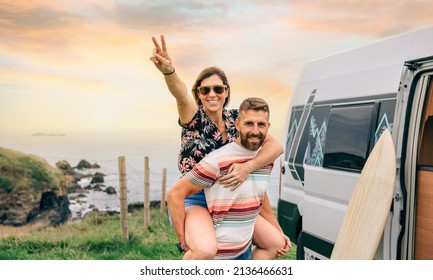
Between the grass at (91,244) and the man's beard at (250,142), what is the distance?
148 inches

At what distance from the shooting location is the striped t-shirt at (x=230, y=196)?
10.2ft

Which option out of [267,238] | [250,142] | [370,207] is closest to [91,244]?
[370,207]

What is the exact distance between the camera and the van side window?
4621 millimetres

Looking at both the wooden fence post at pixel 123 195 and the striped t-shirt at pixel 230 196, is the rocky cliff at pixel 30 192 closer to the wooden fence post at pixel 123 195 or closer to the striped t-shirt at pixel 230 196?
the wooden fence post at pixel 123 195

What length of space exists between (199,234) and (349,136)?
2.13 m

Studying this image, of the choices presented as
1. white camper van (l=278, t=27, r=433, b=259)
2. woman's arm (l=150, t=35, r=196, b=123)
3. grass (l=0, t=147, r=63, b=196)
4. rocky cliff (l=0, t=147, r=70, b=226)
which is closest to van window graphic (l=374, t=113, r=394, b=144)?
white camper van (l=278, t=27, r=433, b=259)

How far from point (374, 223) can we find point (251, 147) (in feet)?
4.58

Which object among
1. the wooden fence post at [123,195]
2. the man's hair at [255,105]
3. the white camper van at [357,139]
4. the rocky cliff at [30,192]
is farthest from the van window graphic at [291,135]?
the rocky cliff at [30,192]

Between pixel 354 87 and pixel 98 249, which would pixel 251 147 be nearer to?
pixel 354 87

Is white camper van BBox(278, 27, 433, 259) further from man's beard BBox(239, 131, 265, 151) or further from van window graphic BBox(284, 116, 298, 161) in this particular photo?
man's beard BBox(239, 131, 265, 151)

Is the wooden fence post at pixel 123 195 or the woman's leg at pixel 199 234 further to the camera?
the wooden fence post at pixel 123 195

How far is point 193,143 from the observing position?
128 inches

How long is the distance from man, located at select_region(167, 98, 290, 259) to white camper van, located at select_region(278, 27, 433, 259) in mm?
1210

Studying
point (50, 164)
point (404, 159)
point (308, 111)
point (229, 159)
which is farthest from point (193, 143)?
point (50, 164)
